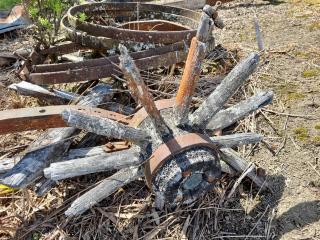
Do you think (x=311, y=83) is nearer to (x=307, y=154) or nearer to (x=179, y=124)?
(x=307, y=154)

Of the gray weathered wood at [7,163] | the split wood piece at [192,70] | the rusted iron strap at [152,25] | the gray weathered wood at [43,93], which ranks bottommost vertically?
the gray weathered wood at [7,163]

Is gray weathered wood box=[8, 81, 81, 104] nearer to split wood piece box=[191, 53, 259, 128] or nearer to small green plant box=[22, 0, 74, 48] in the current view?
small green plant box=[22, 0, 74, 48]

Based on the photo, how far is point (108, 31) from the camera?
3.59 metres

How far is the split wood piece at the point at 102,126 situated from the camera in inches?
91.4

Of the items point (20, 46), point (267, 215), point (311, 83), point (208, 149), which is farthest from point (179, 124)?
point (20, 46)

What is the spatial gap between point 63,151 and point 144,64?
100 cm

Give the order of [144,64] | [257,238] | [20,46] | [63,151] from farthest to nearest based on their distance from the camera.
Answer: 1. [20,46]
2. [144,64]
3. [63,151]
4. [257,238]

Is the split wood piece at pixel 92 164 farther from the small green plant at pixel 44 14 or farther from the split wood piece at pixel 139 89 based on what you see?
the small green plant at pixel 44 14

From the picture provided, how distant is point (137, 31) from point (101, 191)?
5.04 feet

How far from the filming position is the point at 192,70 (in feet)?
8.27

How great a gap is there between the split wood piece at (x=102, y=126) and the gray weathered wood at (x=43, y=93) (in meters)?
1.03

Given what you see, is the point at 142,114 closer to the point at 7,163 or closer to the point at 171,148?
the point at 171,148

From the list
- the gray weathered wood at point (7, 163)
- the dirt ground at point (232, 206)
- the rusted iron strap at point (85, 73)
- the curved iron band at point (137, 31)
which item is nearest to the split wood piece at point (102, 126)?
the dirt ground at point (232, 206)

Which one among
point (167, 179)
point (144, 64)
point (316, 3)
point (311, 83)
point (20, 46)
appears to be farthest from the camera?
point (316, 3)
